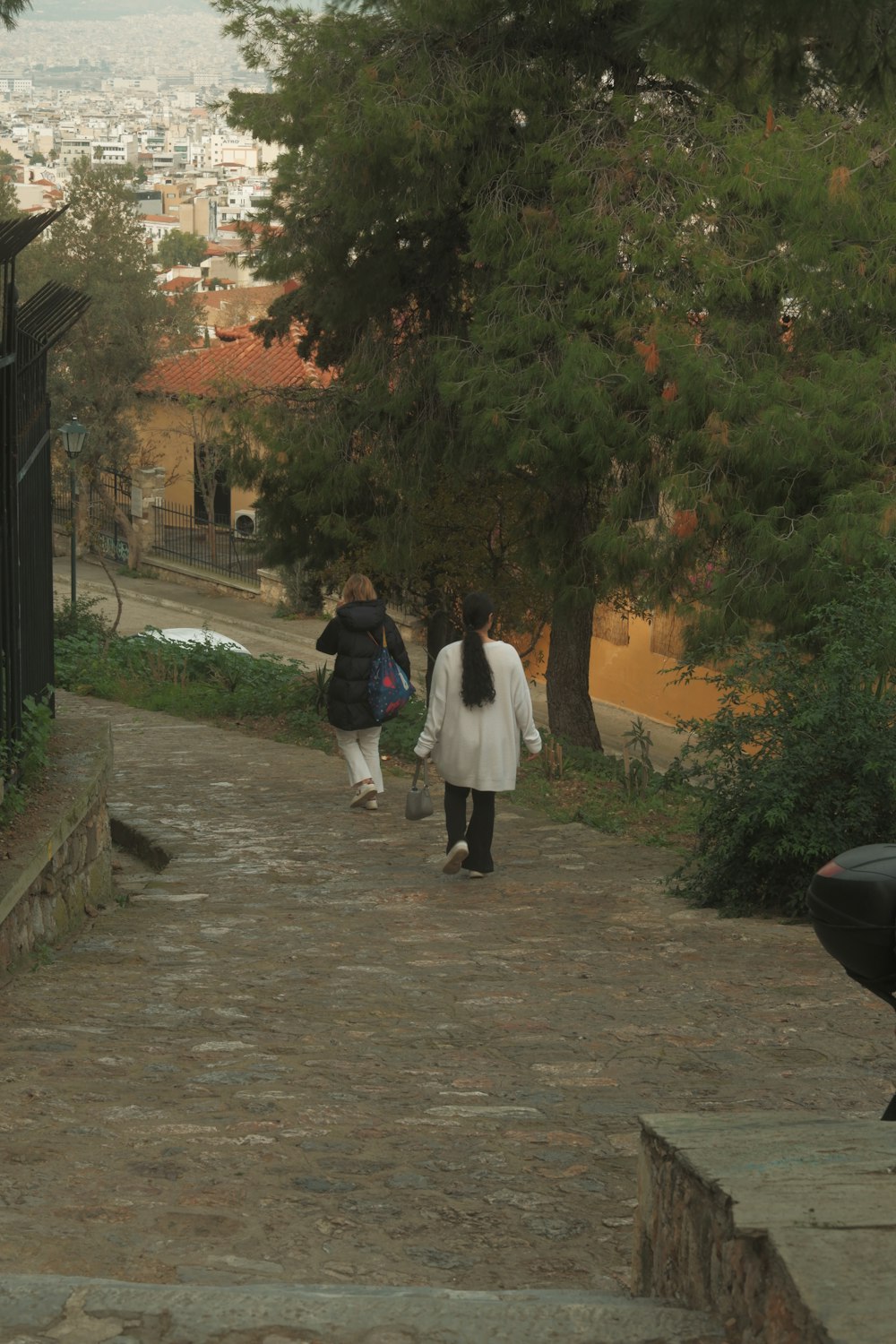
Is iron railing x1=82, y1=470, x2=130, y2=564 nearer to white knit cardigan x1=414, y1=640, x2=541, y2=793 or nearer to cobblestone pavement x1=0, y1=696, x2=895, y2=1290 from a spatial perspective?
white knit cardigan x1=414, y1=640, x2=541, y2=793

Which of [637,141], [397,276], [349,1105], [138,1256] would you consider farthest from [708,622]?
[138,1256]

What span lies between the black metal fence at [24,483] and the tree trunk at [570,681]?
10.6 metres

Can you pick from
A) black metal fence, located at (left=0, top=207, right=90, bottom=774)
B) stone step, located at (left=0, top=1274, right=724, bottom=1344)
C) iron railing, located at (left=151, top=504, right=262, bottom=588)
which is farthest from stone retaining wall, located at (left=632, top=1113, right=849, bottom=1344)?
iron railing, located at (left=151, top=504, right=262, bottom=588)

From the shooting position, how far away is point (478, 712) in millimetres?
8078

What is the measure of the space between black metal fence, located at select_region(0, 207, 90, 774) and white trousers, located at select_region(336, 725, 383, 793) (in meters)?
2.72

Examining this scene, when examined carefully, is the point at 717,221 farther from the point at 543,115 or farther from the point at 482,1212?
the point at 482,1212

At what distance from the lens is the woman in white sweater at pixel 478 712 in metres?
8.02

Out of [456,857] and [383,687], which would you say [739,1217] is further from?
[383,687]

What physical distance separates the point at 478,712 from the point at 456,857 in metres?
0.78

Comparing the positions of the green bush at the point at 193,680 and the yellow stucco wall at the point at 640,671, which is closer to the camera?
the green bush at the point at 193,680

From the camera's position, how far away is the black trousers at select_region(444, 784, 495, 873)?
8.20 m

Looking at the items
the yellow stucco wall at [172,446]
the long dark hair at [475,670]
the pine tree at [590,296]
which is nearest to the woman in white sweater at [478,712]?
the long dark hair at [475,670]

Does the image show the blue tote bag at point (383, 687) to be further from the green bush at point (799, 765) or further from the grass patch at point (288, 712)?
the green bush at point (799, 765)

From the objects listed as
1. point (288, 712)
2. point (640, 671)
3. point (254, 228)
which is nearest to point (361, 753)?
point (288, 712)
